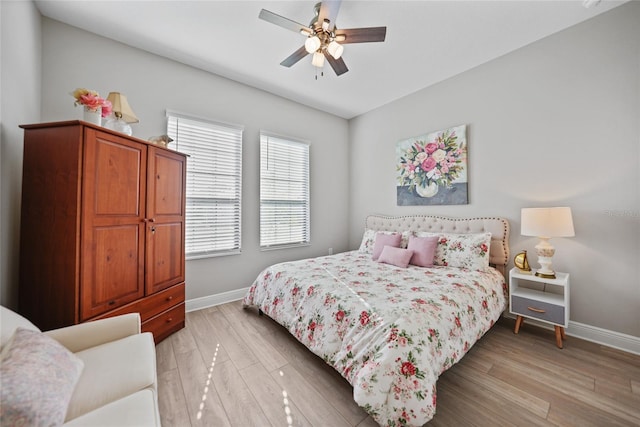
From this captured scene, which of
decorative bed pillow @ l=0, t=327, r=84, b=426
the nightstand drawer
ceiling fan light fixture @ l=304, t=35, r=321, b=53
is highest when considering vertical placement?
ceiling fan light fixture @ l=304, t=35, r=321, b=53

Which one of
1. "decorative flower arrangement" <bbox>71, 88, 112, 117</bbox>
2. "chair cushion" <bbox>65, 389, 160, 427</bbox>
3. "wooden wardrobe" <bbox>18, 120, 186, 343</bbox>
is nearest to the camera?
"chair cushion" <bbox>65, 389, 160, 427</bbox>

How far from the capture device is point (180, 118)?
2.81 metres

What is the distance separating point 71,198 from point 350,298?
2.00 meters

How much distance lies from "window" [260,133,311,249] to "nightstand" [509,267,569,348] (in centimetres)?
271

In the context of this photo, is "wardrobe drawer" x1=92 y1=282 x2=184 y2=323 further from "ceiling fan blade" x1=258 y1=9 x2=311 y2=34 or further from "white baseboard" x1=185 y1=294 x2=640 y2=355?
"white baseboard" x1=185 y1=294 x2=640 y2=355

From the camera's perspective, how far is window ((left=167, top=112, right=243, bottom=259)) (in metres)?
2.87

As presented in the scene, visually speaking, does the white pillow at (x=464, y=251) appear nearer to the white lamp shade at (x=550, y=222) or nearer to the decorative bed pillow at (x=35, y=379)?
the white lamp shade at (x=550, y=222)

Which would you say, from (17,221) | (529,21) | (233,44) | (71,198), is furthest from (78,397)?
(529,21)

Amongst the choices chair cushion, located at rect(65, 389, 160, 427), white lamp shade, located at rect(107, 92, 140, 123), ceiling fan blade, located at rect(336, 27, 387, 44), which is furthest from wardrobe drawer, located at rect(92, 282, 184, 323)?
ceiling fan blade, located at rect(336, 27, 387, 44)

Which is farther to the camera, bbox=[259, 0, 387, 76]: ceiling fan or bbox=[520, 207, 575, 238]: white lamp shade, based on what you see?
bbox=[520, 207, 575, 238]: white lamp shade

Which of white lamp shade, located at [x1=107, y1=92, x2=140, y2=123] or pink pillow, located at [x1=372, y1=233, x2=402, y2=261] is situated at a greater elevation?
white lamp shade, located at [x1=107, y1=92, x2=140, y2=123]

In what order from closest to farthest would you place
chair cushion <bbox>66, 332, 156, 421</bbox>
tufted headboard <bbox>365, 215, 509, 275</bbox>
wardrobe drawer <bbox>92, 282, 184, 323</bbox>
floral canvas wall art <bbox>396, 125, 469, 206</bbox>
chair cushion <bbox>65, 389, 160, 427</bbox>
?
1. chair cushion <bbox>65, 389, 160, 427</bbox>
2. chair cushion <bbox>66, 332, 156, 421</bbox>
3. wardrobe drawer <bbox>92, 282, 184, 323</bbox>
4. tufted headboard <bbox>365, 215, 509, 275</bbox>
5. floral canvas wall art <bbox>396, 125, 469, 206</bbox>

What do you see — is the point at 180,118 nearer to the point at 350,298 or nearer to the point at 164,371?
the point at 164,371

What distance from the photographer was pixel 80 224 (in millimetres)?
1556
